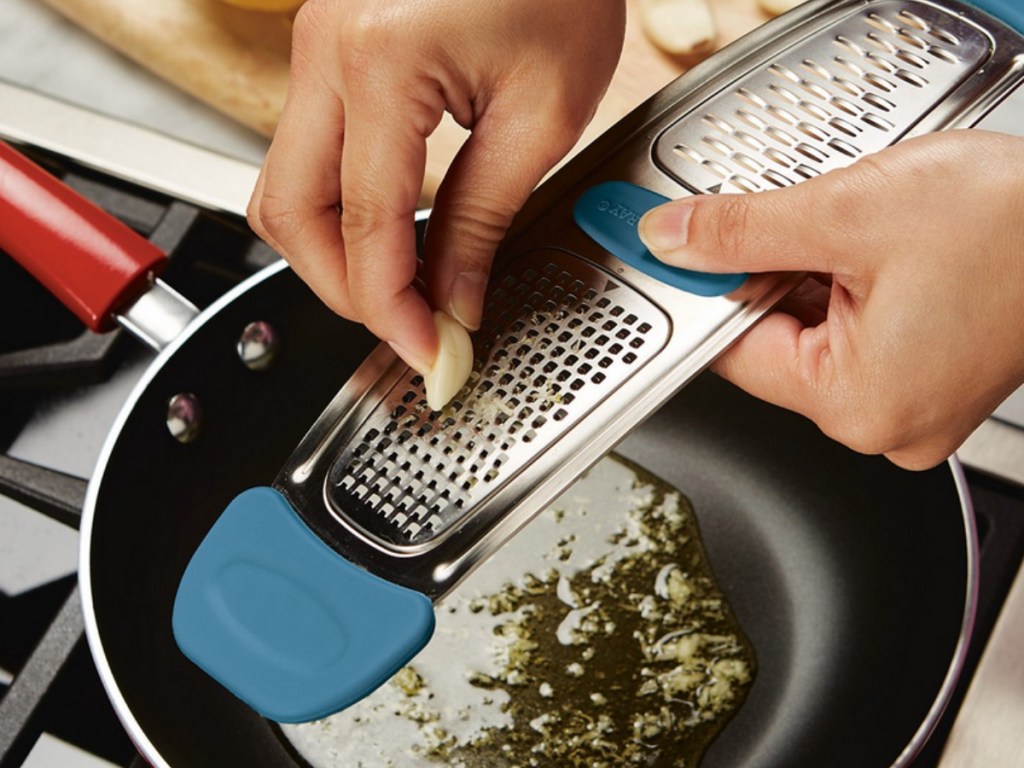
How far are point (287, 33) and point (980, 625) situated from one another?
684mm

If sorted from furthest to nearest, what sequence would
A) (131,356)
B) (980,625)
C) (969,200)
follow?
(131,356), (980,625), (969,200)

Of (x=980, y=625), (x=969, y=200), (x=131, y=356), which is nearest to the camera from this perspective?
(x=969, y=200)

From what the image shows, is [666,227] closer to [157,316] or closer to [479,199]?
[479,199]

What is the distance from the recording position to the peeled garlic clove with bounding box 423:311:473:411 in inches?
20.8

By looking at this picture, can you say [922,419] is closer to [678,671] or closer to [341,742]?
[678,671]

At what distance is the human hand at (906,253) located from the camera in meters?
0.51

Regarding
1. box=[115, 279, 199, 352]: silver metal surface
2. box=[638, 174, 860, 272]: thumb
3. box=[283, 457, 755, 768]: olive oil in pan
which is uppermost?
box=[638, 174, 860, 272]: thumb

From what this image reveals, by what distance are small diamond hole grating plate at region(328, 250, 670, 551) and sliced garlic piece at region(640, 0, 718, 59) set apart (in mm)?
347

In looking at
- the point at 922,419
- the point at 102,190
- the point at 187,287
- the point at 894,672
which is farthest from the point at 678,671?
the point at 102,190

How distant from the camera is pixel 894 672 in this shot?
0.67 meters

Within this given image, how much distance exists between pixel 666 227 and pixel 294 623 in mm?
262

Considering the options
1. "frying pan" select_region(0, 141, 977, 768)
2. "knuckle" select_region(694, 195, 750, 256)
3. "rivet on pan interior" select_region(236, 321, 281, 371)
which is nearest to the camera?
"knuckle" select_region(694, 195, 750, 256)

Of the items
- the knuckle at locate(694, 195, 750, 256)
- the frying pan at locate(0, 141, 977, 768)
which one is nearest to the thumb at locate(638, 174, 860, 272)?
the knuckle at locate(694, 195, 750, 256)

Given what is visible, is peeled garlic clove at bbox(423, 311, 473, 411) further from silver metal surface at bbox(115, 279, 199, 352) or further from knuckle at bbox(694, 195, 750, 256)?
silver metal surface at bbox(115, 279, 199, 352)
